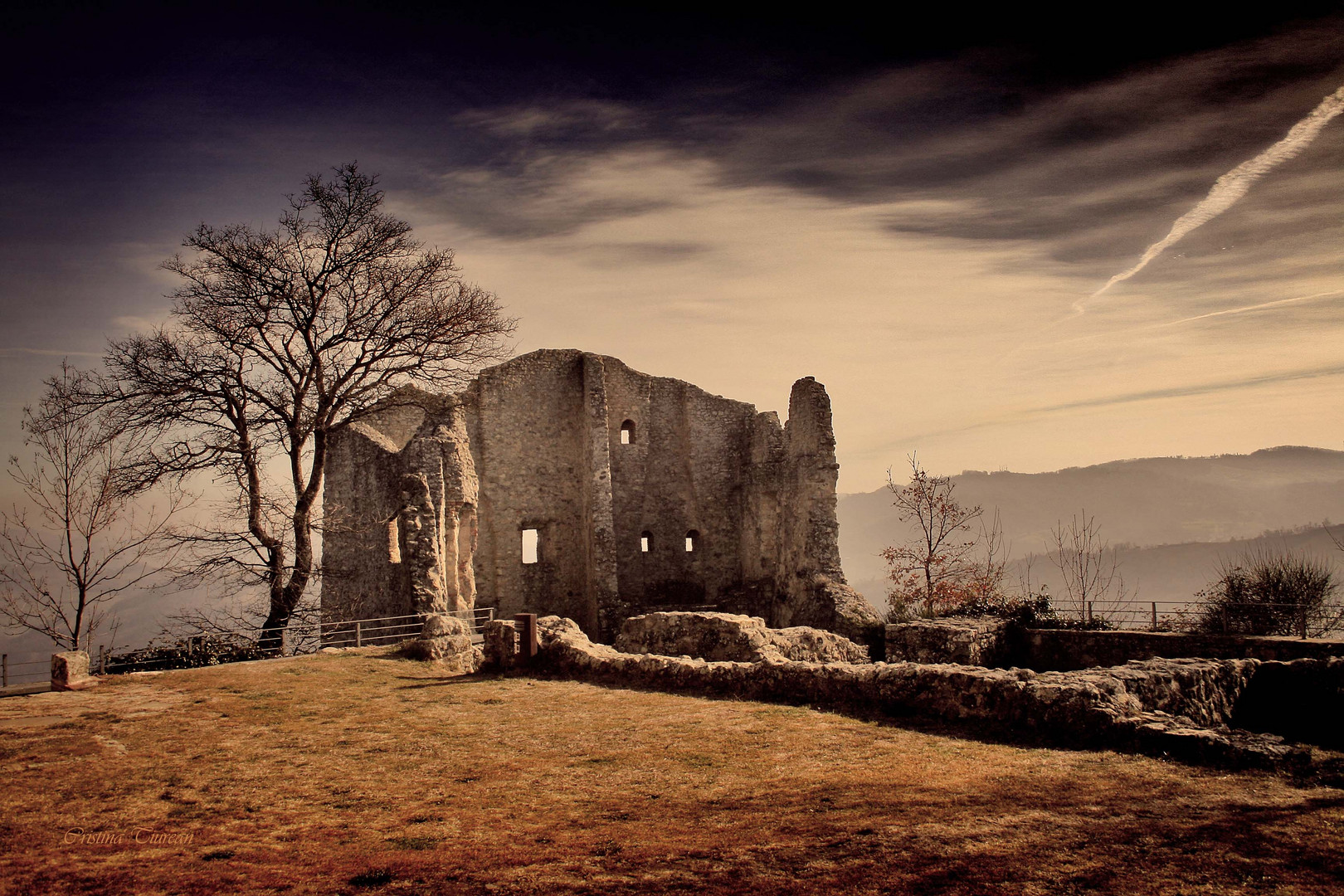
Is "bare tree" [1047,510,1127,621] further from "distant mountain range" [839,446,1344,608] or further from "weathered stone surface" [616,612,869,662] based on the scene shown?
"distant mountain range" [839,446,1344,608]

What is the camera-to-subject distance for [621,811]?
713cm

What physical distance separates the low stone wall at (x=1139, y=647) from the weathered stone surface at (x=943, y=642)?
1194mm

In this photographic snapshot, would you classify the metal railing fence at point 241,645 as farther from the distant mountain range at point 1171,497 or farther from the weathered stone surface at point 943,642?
the distant mountain range at point 1171,497

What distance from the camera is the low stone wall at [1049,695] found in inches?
325

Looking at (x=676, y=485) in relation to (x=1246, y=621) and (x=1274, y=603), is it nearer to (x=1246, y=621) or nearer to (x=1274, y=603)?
(x=1246, y=621)

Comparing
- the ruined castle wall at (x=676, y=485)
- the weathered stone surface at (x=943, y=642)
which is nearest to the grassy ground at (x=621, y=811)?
the weathered stone surface at (x=943, y=642)

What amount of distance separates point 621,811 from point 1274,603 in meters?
18.3

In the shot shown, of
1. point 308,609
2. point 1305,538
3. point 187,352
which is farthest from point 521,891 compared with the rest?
point 1305,538

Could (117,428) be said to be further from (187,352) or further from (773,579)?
(773,579)

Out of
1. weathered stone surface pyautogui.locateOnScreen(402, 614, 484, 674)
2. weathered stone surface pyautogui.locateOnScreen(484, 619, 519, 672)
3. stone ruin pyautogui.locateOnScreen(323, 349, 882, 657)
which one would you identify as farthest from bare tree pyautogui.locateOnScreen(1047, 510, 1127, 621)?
weathered stone surface pyautogui.locateOnScreen(402, 614, 484, 674)

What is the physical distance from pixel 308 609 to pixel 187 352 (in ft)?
22.2

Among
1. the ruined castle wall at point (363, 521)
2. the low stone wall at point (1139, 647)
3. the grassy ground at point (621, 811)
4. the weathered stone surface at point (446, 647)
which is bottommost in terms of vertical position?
the low stone wall at point (1139, 647)

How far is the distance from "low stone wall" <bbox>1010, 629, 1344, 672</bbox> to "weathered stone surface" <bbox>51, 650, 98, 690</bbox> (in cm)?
1824

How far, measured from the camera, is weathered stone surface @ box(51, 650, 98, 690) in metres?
14.1
